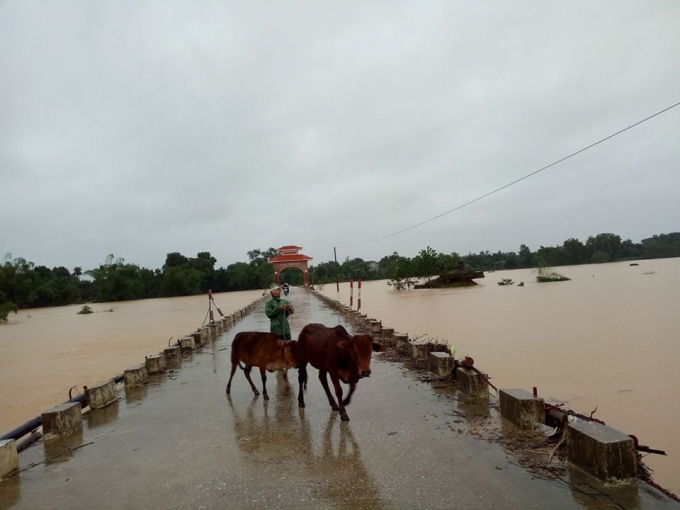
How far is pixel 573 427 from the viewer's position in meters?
3.62

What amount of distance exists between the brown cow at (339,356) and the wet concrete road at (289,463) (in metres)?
0.42

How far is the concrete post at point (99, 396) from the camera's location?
638 centimetres

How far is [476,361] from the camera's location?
426 inches

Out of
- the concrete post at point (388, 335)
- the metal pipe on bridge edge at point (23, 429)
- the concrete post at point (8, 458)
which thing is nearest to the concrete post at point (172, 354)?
the metal pipe on bridge edge at point (23, 429)

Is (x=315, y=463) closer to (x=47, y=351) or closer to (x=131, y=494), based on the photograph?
(x=131, y=494)

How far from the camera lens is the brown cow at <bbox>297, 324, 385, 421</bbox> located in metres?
4.77

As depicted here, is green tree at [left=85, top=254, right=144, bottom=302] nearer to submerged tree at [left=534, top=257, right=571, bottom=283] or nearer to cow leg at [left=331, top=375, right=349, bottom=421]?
submerged tree at [left=534, top=257, right=571, bottom=283]

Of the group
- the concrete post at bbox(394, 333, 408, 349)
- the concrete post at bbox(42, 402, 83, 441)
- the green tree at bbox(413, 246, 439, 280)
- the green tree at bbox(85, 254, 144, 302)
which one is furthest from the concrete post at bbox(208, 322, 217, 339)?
the green tree at bbox(85, 254, 144, 302)

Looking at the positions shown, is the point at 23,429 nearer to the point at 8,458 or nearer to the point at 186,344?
the point at 8,458

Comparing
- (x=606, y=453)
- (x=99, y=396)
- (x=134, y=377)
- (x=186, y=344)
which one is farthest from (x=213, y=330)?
(x=606, y=453)

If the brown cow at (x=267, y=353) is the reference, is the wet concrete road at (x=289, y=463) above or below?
below

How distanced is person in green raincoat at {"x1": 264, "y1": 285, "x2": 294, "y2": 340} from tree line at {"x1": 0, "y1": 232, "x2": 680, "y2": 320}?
3421 centimetres

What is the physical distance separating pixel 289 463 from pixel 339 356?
1.33m

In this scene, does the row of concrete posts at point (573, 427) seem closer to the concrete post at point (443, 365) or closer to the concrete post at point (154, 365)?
the concrete post at point (443, 365)
